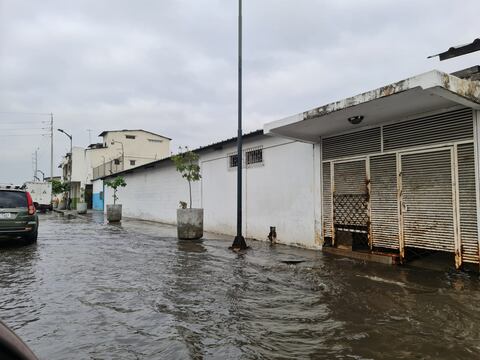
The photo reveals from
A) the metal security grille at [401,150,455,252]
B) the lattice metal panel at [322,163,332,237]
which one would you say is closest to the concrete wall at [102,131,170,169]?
the lattice metal panel at [322,163,332,237]

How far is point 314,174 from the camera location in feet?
34.0

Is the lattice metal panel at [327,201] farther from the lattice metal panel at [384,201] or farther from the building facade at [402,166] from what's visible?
the lattice metal panel at [384,201]

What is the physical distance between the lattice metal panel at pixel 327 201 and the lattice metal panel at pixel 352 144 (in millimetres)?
384

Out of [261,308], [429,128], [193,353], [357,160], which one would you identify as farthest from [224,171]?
[193,353]

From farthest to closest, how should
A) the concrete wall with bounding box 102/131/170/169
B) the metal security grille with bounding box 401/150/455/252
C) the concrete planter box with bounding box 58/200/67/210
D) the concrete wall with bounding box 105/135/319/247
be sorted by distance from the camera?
the concrete planter box with bounding box 58/200/67/210 < the concrete wall with bounding box 102/131/170/169 < the concrete wall with bounding box 105/135/319/247 < the metal security grille with bounding box 401/150/455/252

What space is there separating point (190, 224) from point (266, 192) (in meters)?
2.81

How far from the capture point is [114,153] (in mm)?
45688

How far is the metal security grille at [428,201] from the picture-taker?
7180mm

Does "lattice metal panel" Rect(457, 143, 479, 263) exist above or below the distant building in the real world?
below

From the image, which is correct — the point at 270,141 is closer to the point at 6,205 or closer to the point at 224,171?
the point at 224,171

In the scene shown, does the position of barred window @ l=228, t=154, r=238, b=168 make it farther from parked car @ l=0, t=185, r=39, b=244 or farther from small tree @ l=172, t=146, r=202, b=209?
parked car @ l=0, t=185, r=39, b=244

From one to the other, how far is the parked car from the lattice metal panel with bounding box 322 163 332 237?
8473 millimetres

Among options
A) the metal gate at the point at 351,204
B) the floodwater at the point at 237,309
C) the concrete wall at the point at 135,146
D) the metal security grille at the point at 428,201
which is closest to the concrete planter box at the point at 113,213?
the floodwater at the point at 237,309

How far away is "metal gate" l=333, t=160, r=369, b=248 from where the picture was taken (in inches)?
351
